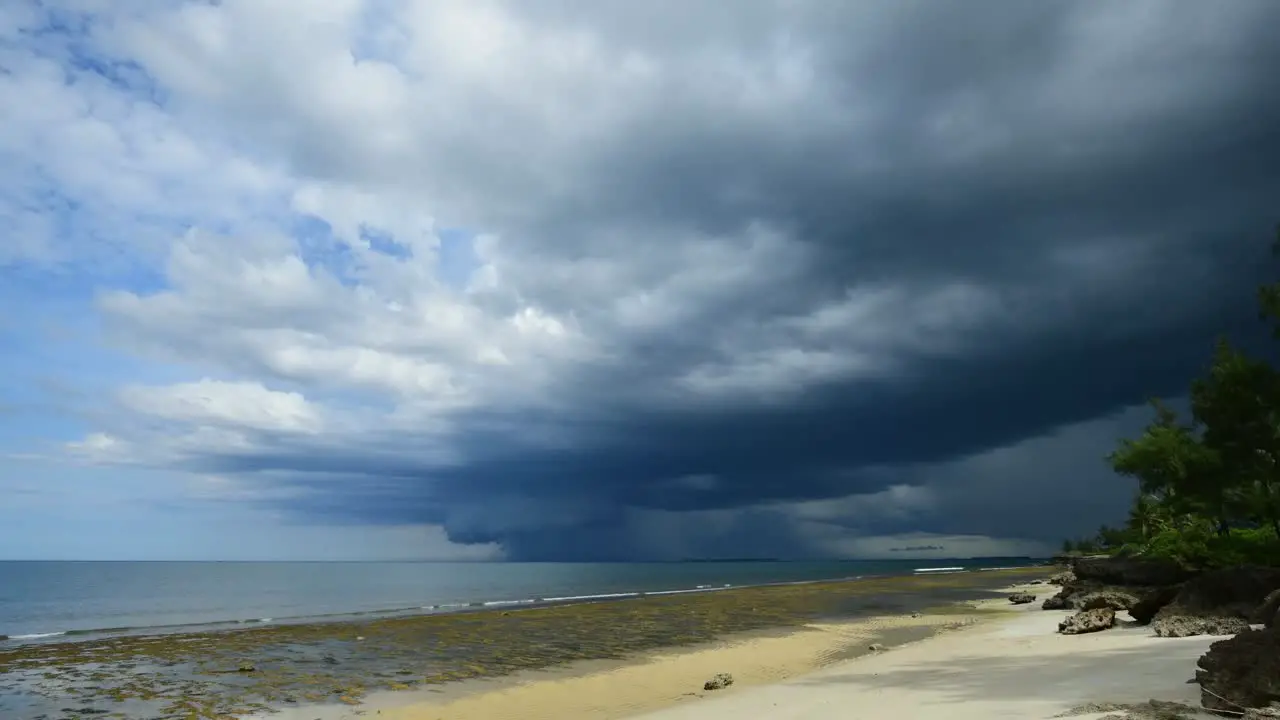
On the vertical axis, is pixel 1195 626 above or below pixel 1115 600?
above

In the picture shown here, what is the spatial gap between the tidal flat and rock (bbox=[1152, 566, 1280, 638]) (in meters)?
18.6

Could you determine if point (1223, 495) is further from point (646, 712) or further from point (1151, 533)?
point (1151, 533)

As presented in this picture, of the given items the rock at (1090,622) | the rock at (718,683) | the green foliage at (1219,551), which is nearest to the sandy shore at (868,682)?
the rock at (718,683)

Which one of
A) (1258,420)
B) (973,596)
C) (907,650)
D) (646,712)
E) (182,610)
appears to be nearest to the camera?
(646,712)

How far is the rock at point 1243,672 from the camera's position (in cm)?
986

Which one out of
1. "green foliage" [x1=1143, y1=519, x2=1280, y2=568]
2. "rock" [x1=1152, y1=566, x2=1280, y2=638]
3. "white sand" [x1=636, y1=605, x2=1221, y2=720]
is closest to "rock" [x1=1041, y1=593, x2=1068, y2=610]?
"green foliage" [x1=1143, y1=519, x2=1280, y2=568]

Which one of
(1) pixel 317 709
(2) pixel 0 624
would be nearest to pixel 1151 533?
(1) pixel 317 709

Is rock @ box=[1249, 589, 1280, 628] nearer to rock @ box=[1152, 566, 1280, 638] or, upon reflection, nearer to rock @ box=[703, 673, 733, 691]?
rock @ box=[1152, 566, 1280, 638]

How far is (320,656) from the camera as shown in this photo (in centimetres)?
3100

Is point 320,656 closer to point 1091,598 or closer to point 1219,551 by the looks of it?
point 1091,598

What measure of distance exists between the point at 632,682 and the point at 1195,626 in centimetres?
1619

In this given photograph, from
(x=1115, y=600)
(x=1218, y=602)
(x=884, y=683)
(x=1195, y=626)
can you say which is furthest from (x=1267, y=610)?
(x=1115, y=600)

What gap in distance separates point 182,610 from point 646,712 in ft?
220

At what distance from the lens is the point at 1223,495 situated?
3309cm
